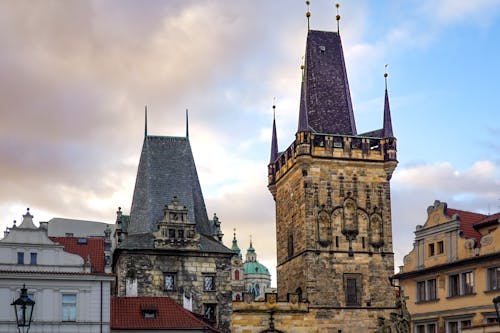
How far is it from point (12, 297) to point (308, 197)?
69.5ft

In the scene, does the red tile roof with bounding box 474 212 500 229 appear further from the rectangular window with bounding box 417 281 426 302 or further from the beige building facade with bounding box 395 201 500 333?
the rectangular window with bounding box 417 281 426 302

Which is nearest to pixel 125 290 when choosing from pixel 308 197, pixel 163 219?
pixel 163 219

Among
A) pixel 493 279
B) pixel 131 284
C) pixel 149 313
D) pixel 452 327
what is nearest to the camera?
pixel 493 279

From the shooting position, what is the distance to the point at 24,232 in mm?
33219

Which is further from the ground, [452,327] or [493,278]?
[493,278]

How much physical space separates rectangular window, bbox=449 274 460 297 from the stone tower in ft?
54.9

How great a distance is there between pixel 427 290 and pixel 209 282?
15.0 m

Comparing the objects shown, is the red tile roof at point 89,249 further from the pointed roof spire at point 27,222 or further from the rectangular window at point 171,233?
the rectangular window at point 171,233

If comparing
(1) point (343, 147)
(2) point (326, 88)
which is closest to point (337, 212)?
(1) point (343, 147)

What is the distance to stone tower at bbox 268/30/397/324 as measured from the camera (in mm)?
48344

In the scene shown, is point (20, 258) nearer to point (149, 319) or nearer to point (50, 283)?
point (50, 283)

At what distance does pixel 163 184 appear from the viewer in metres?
48.0

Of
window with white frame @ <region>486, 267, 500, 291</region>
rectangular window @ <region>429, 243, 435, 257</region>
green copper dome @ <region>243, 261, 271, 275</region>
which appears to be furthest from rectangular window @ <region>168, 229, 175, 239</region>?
green copper dome @ <region>243, 261, 271, 275</region>

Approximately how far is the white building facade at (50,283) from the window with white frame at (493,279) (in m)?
14.2
